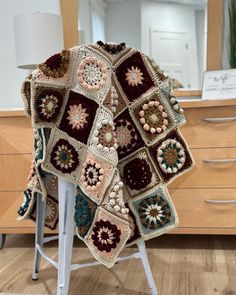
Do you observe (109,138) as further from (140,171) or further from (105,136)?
(140,171)

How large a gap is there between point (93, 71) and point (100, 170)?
0.32m

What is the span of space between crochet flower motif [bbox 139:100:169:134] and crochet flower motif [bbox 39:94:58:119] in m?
0.29

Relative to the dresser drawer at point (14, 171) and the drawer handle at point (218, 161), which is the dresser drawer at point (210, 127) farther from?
the dresser drawer at point (14, 171)

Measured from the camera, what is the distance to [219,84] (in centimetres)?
204

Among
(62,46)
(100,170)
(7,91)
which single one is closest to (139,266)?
(100,170)

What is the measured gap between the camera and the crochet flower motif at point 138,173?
1359mm

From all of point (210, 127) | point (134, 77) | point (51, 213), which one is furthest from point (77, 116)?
point (210, 127)

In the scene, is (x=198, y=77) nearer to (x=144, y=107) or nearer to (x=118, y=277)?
(x=144, y=107)

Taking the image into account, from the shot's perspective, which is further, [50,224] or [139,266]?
[139,266]

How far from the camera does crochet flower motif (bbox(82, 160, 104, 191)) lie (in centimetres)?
125

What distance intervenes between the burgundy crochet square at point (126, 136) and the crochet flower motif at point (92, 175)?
139mm

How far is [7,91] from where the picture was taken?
2506 millimetres

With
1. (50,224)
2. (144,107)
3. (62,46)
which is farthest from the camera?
(62,46)

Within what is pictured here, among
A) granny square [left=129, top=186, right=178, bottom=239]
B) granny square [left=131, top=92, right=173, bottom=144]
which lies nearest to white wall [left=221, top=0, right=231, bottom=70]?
granny square [left=131, top=92, right=173, bottom=144]
